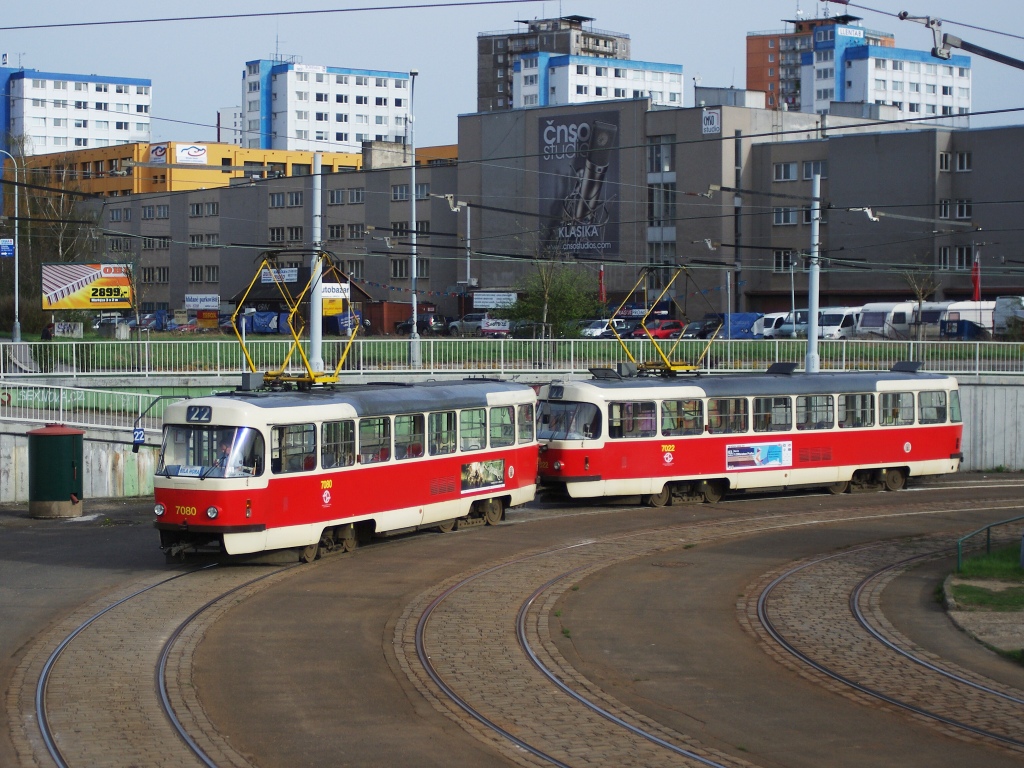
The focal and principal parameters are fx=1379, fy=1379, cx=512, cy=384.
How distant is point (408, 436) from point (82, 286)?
26.9 m

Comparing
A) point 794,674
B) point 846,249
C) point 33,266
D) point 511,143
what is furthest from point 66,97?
point 794,674

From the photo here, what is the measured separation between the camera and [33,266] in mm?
62281

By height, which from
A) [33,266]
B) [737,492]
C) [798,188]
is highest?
[798,188]

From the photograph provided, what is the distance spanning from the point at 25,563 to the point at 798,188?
64135mm

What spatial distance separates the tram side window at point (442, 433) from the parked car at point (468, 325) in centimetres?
4780

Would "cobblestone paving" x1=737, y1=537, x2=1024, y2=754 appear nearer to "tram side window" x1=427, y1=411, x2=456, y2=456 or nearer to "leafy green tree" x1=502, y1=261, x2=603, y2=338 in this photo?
"tram side window" x1=427, y1=411, x2=456, y2=456

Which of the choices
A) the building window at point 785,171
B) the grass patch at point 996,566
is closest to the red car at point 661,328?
the building window at point 785,171

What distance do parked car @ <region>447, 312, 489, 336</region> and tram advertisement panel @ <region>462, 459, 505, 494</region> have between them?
46596mm

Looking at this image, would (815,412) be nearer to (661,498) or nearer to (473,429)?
(661,498)

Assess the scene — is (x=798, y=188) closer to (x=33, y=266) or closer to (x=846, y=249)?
(x=846, y=249)

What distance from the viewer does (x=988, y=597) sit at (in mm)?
16594

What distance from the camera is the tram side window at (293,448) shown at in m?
18.6

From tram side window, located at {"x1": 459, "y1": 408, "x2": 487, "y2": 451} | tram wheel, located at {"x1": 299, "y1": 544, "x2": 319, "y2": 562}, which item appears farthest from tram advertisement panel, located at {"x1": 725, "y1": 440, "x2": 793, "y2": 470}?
tram wheel, located at {"x1": 299, "y1": 544, "x2": 319, "y2": 562}

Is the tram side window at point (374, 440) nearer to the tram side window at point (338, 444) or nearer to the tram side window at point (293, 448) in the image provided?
the tram side window at point (338, 444)
